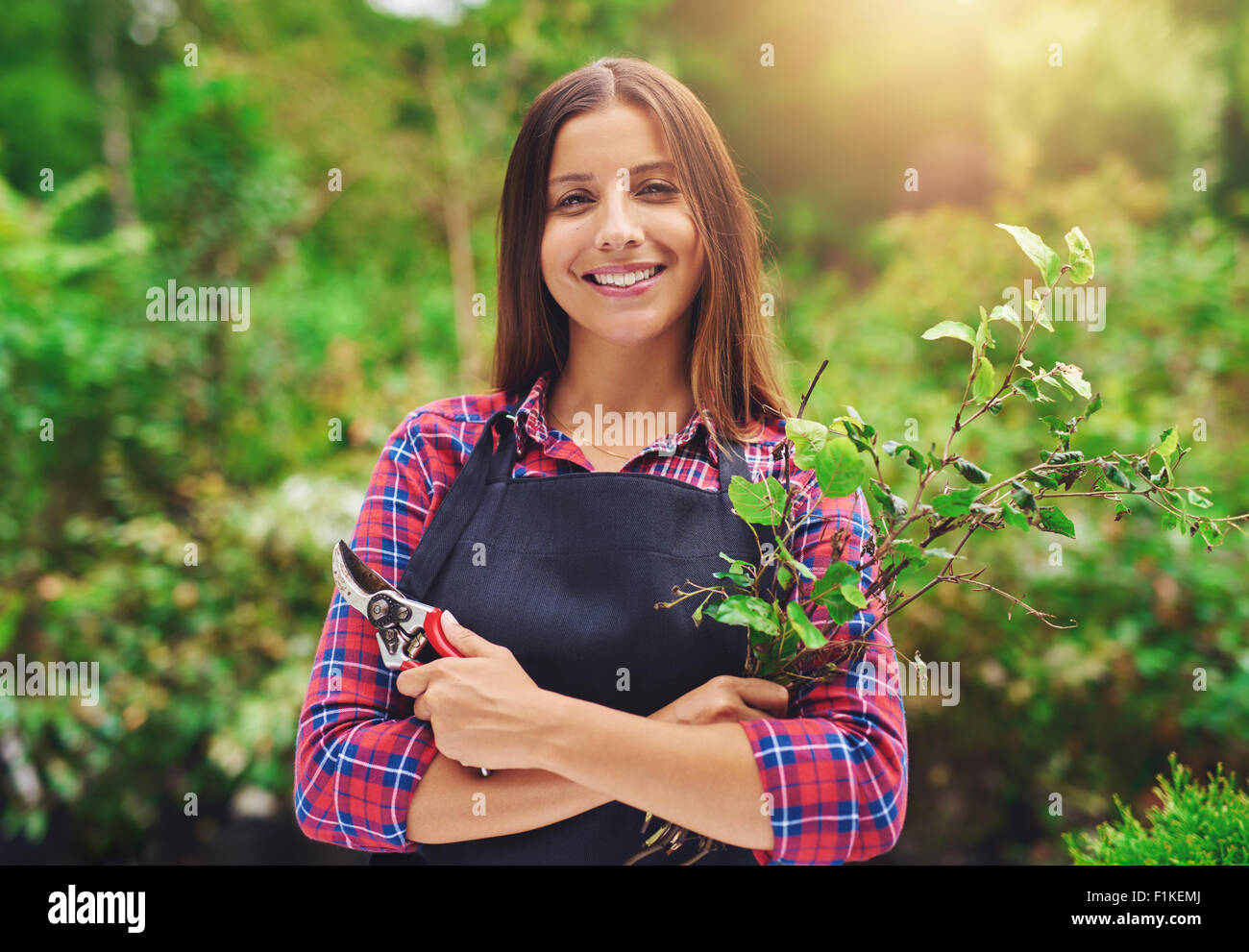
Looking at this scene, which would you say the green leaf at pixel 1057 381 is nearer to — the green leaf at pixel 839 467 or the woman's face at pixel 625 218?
Answer: the green leaf at pixel 839 467

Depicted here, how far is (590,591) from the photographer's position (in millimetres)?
1174

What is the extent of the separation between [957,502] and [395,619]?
70 centimetres

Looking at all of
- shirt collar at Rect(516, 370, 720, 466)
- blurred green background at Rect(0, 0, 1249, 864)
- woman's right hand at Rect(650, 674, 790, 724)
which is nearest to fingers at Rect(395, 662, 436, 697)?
woman's right hand at Rect(650, 674, 790, 724)

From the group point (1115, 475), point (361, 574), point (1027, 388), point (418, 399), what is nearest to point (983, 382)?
point (1027, 388)

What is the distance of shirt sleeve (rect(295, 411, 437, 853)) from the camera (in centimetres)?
108

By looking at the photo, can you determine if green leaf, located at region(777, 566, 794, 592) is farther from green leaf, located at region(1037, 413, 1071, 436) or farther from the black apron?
green leaf, located at region(1037, 413, 1071, 436)

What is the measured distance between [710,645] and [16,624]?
10.4ft

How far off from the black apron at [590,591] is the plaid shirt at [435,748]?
0.07 metres

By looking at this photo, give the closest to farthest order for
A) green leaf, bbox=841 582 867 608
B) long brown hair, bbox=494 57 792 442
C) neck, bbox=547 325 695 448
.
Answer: green leaf, bbox=841 582 867 608 → long brown hair, bbox=494 57 792 442 → neck, bbox=547 325 695 448

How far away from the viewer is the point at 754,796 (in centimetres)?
100

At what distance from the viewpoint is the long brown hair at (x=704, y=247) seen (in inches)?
50.4

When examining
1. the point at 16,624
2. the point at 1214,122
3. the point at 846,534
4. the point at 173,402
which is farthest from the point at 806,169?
the point at 846,534

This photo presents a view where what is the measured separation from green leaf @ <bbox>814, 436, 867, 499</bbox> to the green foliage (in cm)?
58
